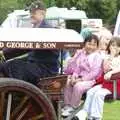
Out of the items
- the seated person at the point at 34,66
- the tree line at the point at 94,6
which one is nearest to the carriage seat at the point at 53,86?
the seated person at the point at 34,66

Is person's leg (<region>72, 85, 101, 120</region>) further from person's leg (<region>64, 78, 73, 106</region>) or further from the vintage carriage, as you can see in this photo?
the vintage carriage

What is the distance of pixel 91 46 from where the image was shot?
7.11 metres

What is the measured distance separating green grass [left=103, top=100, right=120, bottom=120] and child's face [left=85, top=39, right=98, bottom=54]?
6.45 ft

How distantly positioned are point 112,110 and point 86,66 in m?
2.88

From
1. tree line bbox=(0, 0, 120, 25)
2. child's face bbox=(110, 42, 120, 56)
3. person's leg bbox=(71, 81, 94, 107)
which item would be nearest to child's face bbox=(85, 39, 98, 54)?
person's leg bbox=(71, 81, 94, 107)

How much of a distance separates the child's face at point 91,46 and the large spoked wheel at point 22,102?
1.62 m

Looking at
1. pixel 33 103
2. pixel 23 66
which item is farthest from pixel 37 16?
pixel 33 103

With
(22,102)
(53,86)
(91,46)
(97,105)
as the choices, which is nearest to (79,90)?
(97,105)

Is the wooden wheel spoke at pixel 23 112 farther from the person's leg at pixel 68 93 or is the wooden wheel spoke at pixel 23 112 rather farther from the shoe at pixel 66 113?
the person's leg at pixel 68 93

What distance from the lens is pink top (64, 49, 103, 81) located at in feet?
22.5

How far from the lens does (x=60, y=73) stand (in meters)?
6.54

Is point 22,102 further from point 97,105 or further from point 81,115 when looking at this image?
point 97,105

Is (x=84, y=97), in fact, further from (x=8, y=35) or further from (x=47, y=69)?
(x=8, y=35)

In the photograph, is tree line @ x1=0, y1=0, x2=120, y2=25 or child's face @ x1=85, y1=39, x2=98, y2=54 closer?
child's face @ x1=85, y1=39, x2=98, y2=54
